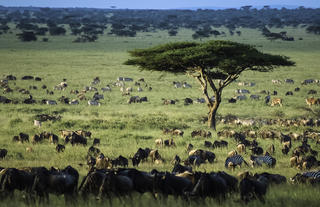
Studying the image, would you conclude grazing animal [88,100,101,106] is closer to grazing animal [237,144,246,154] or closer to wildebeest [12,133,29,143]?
wildebeest [12,133,29,143]

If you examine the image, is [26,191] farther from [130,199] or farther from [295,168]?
[295,168]

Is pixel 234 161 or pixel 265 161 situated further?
pixel 265 161

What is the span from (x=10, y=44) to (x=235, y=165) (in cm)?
7654

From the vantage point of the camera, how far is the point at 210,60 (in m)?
22.6

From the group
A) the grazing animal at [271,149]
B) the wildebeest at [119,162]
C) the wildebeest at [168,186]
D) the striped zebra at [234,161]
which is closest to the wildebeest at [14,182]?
the wildebeest at [168,186]

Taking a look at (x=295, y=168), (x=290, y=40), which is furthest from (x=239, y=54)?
(x=290, y=40)

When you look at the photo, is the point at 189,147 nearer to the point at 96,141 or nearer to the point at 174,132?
the point at 174,132

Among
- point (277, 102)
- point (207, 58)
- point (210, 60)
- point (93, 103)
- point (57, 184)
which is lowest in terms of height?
point (93, 103)

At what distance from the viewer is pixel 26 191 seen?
8.35 metres

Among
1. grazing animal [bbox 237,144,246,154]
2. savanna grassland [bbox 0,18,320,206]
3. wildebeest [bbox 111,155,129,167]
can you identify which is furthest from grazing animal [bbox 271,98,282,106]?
wildebeest [bbox 111,155,129,167]

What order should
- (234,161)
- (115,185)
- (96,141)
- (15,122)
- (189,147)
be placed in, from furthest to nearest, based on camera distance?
1. (15,122)
2. (96,141)
3. (189,147)
4. (234,161)
5. (115,185)

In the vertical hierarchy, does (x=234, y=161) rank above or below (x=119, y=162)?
above

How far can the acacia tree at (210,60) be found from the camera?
22594 millimetres

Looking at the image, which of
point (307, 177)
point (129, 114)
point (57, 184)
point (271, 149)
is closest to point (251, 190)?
point (307, 177)
